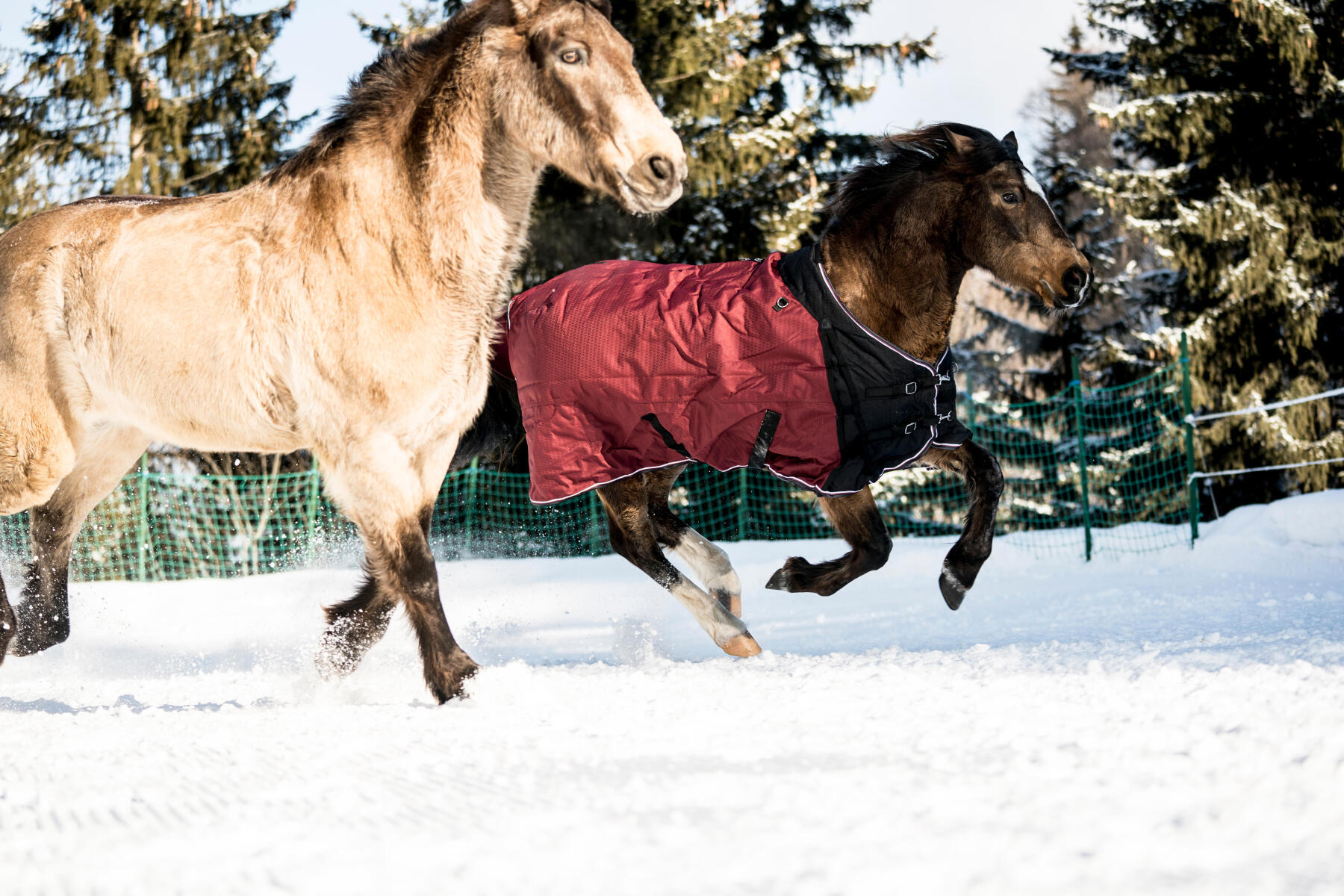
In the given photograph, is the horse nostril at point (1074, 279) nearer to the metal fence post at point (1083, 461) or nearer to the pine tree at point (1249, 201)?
the metal fence post at point (1083, 461)

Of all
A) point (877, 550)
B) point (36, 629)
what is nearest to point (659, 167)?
point (877, 550)

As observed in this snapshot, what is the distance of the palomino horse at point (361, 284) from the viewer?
3213mm

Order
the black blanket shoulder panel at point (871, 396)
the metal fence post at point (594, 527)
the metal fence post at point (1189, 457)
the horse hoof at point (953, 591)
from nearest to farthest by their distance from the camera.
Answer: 1. the black blanket shoulder panel at point (871, 396)
2. the horse hoof at point (953, 591)
3. the metal fence post at point (1189, 457)
4. the metal fence post at point (594, 527)

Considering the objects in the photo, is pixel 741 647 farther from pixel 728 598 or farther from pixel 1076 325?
pixel 1076 325

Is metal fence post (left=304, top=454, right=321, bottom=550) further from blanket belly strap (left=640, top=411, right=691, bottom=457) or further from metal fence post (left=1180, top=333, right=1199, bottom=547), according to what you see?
metal fence post (left=1180, top=333, right=1199, bottom=547)

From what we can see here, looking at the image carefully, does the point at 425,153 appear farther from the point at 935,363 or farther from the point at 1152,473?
the point at 1152,473

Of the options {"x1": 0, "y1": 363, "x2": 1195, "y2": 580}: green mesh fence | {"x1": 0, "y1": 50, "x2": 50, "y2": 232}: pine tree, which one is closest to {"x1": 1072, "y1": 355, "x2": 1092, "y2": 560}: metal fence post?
{"x1": 0, "y1": 363, "x2": 1195, "y2": 580}: green mesh fence

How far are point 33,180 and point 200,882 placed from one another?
14911 millimetres

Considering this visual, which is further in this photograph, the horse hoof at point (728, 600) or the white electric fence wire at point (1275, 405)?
the white electric fence wire at point (1275, 405)

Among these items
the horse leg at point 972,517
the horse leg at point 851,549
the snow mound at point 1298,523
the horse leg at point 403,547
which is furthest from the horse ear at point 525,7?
the snow mound at point 1298,523

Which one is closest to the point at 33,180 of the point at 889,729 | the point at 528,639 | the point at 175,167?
the point at 175,167

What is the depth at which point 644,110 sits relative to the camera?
3135mm

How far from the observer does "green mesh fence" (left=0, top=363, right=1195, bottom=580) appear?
11.9 metres

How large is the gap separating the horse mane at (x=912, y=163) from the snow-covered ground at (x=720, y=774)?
1.85 metres
